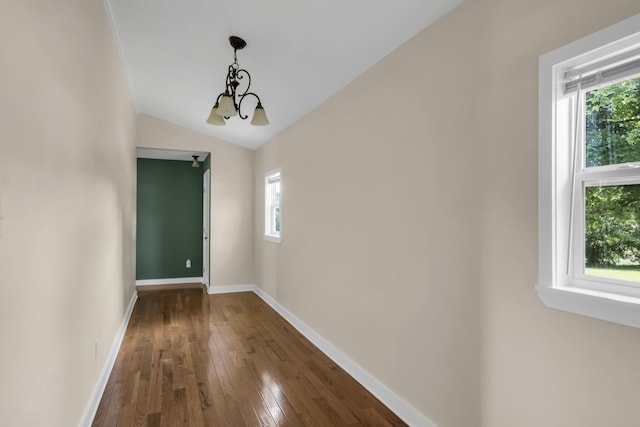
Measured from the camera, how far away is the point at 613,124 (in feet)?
4.61

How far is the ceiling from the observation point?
2311mm

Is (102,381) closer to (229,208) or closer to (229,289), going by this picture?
(229,289)

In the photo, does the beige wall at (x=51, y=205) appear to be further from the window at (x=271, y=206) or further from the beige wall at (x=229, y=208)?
the beige wall at (x=229, y=208)

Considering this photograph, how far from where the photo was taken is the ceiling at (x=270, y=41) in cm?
231

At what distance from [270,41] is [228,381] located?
2653mm

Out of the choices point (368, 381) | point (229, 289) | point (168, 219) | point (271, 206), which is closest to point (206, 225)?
point (168, 219)

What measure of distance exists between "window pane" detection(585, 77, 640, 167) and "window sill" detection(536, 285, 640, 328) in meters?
0.50

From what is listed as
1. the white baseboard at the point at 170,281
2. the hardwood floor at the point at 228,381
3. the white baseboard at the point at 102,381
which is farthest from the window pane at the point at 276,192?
the white baseboard at the point at 170,281

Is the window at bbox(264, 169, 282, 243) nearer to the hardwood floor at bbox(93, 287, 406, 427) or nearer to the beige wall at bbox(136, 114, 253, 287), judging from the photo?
the beige wall at bbox(136, 114, 253, 287)

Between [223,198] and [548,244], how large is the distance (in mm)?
5373

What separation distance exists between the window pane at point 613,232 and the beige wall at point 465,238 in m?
0.20

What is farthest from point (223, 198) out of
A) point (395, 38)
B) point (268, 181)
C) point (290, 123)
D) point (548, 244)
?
point (548, 244)

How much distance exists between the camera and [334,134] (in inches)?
135

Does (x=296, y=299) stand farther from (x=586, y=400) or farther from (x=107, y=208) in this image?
(x=586, y=400)
